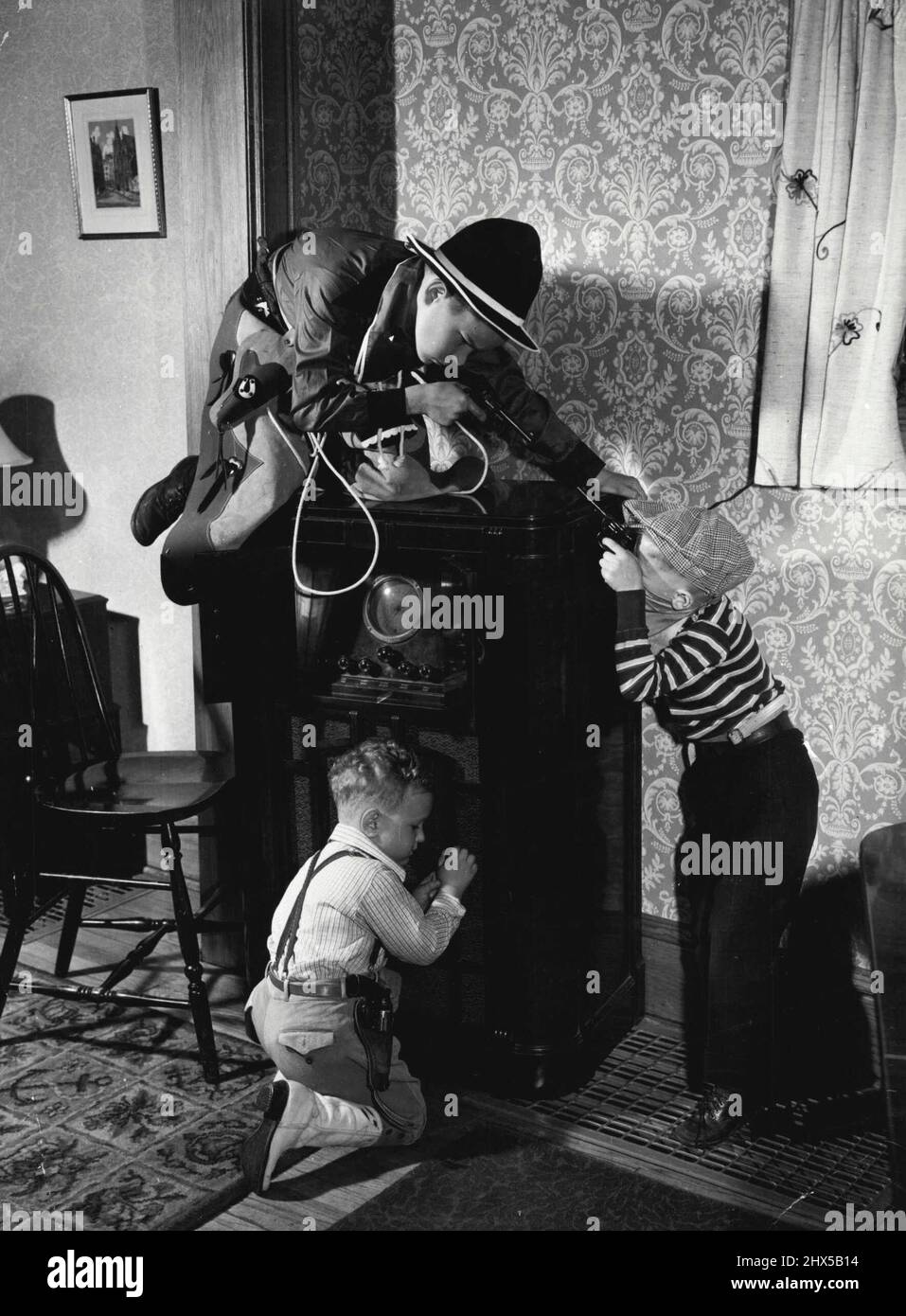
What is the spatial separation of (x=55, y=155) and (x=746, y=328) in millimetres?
2122

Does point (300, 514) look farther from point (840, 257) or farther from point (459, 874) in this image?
point (840, 257)

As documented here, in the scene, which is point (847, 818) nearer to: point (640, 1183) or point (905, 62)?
point (640, 1183)

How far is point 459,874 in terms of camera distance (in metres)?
2.80

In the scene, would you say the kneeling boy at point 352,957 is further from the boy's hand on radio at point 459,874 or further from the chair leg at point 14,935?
the chair leg at point 14,935

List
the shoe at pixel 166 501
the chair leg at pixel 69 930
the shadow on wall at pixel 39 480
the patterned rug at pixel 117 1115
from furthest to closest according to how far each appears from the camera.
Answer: the shadow on wall at pixel 39 480 < the chair leg at pixel 69 930 < the shoe at pixel 166 501 < the patterned rug at pixel 117 1115

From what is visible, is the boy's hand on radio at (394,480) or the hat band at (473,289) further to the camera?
the boy's hand on radio at (394,480)

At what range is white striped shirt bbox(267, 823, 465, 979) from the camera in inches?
105

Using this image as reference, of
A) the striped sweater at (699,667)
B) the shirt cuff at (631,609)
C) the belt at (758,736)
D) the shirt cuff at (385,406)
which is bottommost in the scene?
the belt at (758,736)

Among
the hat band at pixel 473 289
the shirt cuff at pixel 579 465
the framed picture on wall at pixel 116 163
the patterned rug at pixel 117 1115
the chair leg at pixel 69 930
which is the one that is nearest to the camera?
the patterned rug at pixel 117 1115

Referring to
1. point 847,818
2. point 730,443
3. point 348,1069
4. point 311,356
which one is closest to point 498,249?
point 311,356

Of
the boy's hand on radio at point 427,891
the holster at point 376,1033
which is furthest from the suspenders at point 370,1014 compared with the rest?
the boy's hand on radio at point 427,891

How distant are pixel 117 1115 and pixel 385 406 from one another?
1.53 meters

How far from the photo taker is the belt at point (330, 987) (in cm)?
268

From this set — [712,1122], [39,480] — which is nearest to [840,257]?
[712,1122]
